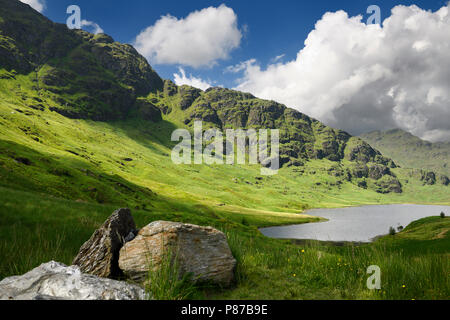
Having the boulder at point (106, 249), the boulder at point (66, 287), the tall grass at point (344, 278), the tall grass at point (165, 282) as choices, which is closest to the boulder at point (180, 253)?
the tall grass at point (165, 282)

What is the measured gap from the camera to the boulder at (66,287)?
6672 millimetres

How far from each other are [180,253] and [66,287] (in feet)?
13.0

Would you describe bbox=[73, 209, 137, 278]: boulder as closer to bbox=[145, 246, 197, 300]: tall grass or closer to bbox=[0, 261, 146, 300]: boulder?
bbox=[145, 246, 197, 300]: tall grass

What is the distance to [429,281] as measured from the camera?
963 cm

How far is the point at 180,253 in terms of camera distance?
9.83 meters

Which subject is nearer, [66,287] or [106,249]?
[66,287]

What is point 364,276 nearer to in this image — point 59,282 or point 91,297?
point 91,297

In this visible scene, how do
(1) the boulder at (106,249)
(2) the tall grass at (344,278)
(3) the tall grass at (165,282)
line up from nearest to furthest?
1. (3) the tall grass at (165,282)
2. (2) the tall grass at (344,278)
3. (1) the boulder at (106,249)

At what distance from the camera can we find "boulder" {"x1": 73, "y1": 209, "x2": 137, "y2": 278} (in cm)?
993

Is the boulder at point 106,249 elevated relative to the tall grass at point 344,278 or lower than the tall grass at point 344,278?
elevated

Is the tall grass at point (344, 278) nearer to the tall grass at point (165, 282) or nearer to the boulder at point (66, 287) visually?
the tall grass at point (165, 282)

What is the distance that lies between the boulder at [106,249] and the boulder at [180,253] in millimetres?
521

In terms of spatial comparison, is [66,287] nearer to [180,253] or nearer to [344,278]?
[180,253]

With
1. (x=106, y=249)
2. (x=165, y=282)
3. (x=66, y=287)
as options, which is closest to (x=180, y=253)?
(x=165, y=282)
